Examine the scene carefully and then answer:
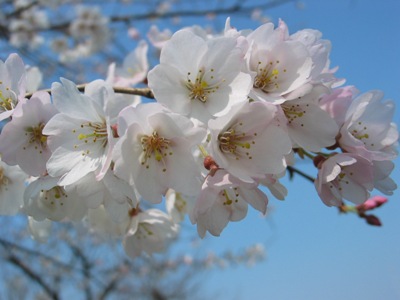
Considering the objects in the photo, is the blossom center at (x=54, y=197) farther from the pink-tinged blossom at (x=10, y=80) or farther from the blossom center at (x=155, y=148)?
the blossom center at (x=155, y=148)

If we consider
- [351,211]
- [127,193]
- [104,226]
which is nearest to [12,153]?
[127,193]

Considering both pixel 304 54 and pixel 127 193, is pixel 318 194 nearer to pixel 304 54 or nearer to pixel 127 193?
pixel 304 54

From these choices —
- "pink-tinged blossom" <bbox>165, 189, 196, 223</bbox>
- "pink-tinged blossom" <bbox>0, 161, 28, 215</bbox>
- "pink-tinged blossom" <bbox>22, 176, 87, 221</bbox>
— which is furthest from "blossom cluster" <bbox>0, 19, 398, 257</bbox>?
"pink-tinged blossom" <bbox>165, 189, 196, 223</bbox>

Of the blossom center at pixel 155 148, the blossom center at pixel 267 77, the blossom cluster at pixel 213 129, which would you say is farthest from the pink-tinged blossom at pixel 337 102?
the blossom center at pixel 155 148

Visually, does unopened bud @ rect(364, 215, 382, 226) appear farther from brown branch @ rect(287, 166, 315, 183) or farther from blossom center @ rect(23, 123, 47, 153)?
blossom center @ rect(23, 123, 47, 153)

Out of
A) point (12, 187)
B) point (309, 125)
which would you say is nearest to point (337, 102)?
point (309, 125)

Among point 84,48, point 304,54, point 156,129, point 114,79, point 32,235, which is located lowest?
point 84,48
